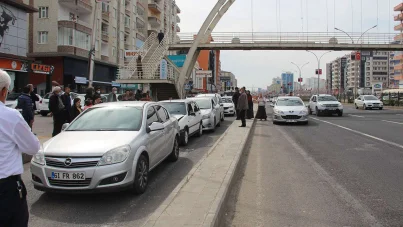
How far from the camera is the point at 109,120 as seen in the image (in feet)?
21.4

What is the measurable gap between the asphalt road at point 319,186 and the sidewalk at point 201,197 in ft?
0.88

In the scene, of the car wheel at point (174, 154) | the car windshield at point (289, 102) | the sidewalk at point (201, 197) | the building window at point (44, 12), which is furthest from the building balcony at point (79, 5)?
the sidewalk at point (201, 197)

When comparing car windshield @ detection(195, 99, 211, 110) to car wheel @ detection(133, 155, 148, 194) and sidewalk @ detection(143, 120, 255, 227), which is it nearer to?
sidewalk @ detection(143, 120, 255, 227)

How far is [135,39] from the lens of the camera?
56.6m

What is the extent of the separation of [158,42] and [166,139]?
26191 mm

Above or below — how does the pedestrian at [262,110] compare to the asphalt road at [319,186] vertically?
above

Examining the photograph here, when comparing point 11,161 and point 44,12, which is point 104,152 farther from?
point 44,12

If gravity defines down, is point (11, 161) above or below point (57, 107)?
below

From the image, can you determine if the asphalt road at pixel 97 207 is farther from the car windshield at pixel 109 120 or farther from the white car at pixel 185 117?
the white car at pixel 185 117

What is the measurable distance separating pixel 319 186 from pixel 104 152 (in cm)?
373

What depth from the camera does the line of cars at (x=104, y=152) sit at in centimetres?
503

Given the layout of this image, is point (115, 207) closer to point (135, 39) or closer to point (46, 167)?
point (46, 167)

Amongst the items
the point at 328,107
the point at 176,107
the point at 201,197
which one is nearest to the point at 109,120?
the point at 201,197

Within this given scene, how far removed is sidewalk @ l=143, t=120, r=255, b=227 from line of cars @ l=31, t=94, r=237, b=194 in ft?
2.51
